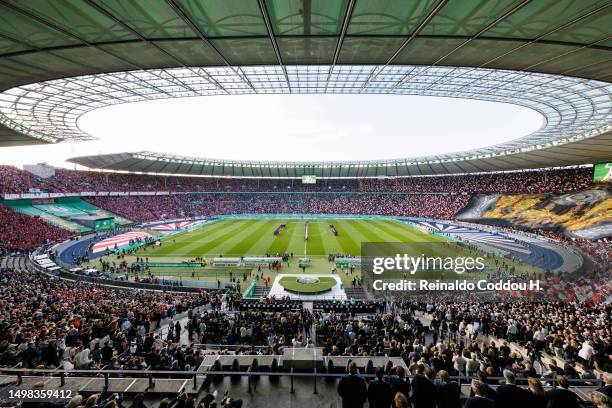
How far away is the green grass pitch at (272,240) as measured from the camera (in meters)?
36.8

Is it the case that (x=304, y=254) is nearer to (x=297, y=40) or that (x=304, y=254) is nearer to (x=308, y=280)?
(x=308, y=280)

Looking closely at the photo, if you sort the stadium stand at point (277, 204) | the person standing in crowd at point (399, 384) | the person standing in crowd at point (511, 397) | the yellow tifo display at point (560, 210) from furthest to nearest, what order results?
Answer: the stadium stand at point (277, 204) < the yellow tifo display at point (560, 210) < the person standing in crowd at point (399, 384) < the person standing in crowd at point (511, 397)

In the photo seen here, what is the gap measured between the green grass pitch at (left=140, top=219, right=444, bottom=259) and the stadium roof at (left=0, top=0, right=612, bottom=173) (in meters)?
23.5

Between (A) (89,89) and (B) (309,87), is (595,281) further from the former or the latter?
(A) (89,89)

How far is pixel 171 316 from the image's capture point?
1525 cm

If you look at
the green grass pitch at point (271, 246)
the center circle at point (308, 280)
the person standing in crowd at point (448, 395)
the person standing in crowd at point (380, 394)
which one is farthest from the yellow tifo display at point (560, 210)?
the person standing in crowd at point (380, 394)

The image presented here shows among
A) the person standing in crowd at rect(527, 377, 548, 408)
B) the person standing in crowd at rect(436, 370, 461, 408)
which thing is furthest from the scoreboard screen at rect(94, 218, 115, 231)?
the person standing in crowd at rect(527, 377, 548, 408)

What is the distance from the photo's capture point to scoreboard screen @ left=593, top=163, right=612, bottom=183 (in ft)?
134

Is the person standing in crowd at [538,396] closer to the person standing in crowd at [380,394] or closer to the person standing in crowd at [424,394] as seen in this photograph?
the person standing in crowd at [424,394]

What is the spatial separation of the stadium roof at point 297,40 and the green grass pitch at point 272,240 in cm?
2353

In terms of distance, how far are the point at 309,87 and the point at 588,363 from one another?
16931mm

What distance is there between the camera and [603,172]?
4153cm

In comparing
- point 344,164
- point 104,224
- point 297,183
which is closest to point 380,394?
point 104,224

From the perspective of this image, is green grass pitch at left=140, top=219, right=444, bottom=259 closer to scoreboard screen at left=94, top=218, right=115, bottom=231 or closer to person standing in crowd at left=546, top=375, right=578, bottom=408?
scoreboard screen at left=94, top=218, right=115, bottom=231
